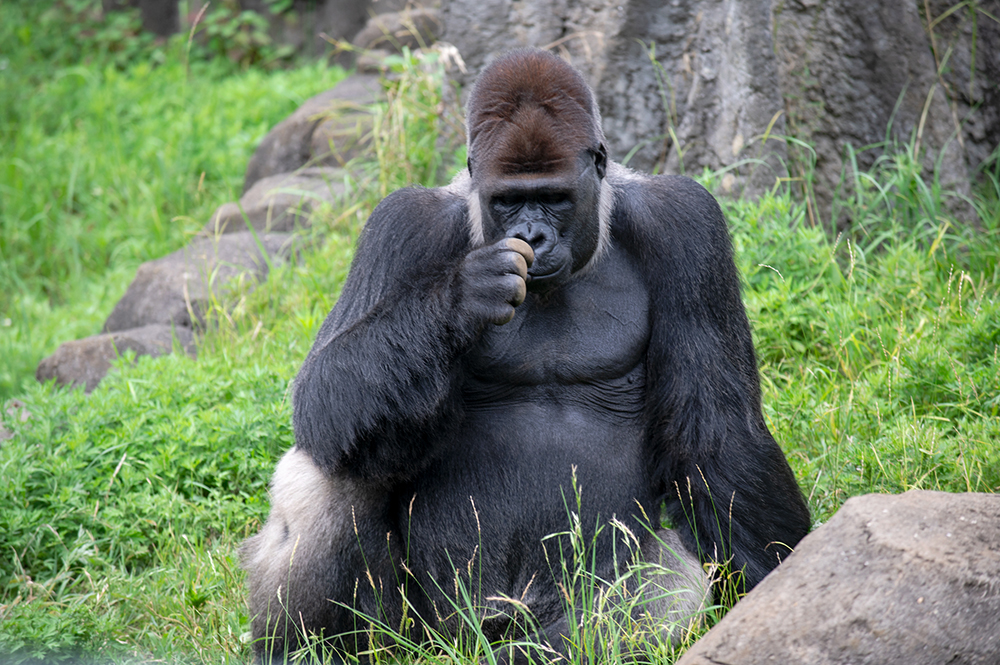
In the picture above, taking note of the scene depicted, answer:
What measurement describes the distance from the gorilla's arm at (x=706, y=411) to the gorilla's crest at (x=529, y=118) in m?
0.35

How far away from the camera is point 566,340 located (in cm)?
267

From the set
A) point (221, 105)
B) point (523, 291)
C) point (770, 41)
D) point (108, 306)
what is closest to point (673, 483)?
point (523, 291)

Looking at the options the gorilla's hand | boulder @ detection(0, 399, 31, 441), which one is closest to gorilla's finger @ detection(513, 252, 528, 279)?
the gorilla's hand

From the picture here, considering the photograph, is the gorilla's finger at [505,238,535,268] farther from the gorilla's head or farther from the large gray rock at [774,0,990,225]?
the large gray rock at [774,0,990,225]

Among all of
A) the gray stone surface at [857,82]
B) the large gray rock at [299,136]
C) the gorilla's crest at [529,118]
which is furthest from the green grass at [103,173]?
the gorilla's crest at [529,118]

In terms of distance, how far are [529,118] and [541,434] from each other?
81 cm

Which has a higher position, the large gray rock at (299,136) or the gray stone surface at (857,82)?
the gray stone surface at (857,82)

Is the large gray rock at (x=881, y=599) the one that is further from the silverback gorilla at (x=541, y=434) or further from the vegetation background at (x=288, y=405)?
the silverback gorilla at (x=541, y=434)

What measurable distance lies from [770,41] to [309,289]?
97.6 inches

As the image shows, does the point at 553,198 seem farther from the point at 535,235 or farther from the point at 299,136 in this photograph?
the point at 299,136

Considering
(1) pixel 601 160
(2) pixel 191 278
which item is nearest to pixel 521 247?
(1) pixel 601 160

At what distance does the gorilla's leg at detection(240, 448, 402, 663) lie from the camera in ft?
8.71

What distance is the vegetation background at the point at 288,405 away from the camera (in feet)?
10.3

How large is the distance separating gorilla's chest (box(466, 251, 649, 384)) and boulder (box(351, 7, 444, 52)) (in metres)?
3.75
